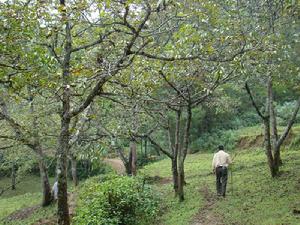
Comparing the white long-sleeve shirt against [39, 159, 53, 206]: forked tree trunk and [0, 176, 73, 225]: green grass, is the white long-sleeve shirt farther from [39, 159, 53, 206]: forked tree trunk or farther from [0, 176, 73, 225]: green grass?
[39, 159, 53, 206]: forked tree trunk

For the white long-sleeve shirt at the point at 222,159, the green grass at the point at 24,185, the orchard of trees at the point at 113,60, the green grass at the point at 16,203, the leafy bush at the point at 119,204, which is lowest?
the green grass at the point at 16,203

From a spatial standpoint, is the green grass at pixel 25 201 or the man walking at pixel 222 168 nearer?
the man walking at pixel 222 168

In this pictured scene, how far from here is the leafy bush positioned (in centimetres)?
1124

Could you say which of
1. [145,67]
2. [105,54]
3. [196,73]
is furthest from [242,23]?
[105,54]

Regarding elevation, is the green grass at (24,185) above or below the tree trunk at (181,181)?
below

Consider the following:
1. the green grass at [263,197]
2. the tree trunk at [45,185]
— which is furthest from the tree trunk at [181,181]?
the tree trunk at [45,185]

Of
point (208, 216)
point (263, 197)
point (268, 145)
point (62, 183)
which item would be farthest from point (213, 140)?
point (62, 183)

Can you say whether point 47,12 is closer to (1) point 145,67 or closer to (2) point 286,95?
(1) point 145,67

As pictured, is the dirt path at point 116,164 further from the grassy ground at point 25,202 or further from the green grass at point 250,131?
the green grass at point 250,131

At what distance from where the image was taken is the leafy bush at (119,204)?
442 inches

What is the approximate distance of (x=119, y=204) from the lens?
1201cm

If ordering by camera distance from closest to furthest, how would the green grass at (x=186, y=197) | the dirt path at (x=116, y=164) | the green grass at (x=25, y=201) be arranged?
the green grass at (x=186, y=197), the green grass at (x=25, y=201), the dirt path at (x=116, y=164)

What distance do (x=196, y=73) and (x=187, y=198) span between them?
16.6 ft

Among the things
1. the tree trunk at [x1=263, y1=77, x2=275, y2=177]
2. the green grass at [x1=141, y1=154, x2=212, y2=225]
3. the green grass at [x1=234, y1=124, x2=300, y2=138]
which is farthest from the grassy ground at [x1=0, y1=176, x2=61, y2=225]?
the green grass at [x1=234, y1=124, x2=300, y2=138]
